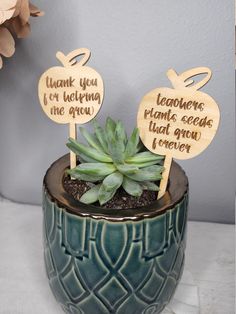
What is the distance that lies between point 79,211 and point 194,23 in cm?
36

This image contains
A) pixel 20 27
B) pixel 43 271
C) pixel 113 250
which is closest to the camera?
pixel 113 250

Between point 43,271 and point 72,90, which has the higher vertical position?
point 72,90

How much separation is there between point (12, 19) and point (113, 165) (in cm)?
24

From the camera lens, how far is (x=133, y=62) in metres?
0.79

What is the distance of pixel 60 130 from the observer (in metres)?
0.87

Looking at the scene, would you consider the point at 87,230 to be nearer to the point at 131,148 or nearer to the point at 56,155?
the point at 131,148

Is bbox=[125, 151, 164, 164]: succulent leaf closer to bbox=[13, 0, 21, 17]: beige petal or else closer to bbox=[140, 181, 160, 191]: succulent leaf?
bbox=[140, 181, 160, 191]: succulent leaf

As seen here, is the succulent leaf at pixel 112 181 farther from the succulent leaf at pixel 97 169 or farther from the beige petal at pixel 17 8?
the beige petal at pixel 17 8

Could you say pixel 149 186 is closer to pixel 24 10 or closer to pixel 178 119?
pixel 178 119

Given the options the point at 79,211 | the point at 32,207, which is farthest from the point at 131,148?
the point at 32,207

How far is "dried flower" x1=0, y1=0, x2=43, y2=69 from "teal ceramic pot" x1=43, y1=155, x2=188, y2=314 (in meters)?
0.18

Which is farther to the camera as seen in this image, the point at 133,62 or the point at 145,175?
the point at 133,62

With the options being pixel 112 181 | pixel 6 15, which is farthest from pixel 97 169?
pixel 6 15

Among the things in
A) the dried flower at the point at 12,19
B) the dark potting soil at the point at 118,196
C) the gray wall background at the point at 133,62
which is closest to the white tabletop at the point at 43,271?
the gray wall background at the point at 133,62
